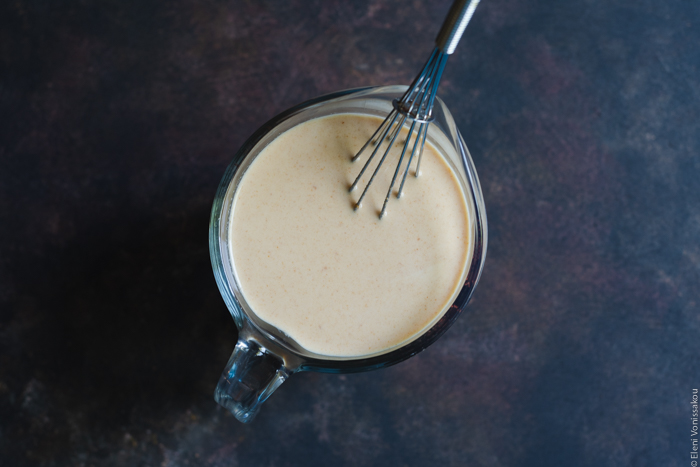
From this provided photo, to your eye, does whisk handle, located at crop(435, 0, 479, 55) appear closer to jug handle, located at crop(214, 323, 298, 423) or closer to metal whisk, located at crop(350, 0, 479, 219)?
metal whisk, located at crop(350, 0, 479, 219)

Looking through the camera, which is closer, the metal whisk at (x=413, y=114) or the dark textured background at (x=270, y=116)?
the metal whisk at (x=413, y=114)

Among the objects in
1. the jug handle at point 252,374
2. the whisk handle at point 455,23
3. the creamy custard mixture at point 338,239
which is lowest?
the jug handle at point 252,374

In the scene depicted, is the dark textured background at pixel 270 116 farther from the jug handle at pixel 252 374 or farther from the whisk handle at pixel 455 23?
the whisk handle at pixel 455 23

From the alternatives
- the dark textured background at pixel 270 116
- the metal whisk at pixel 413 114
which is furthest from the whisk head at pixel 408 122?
the dark textured background at pixel 270 116

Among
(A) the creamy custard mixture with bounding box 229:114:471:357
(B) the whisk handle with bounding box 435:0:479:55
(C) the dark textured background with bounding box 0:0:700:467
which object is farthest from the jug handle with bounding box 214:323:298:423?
(B) the whisk handle with bounding box 435:0:479:55

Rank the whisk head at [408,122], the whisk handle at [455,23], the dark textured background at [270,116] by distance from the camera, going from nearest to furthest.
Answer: the whisk handle at [455,23] → the whisk head at [408,122] → the dark textured background at [270,116]

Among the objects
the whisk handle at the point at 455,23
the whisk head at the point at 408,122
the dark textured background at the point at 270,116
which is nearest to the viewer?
the whisk handle at the point at 455,23

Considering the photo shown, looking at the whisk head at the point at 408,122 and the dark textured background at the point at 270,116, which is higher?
the whisk head at the point at 408,122
